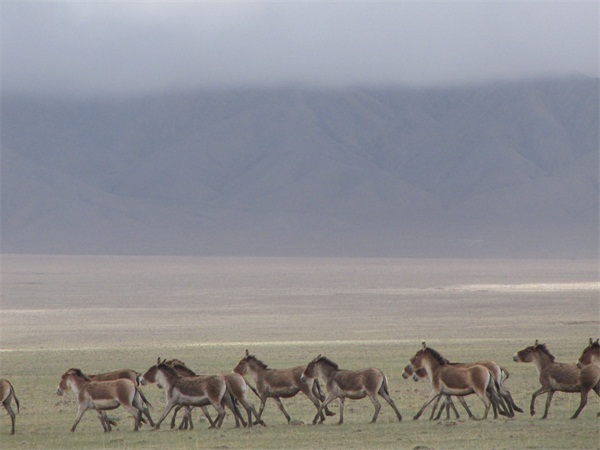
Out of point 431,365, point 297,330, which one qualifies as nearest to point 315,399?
point 431,365

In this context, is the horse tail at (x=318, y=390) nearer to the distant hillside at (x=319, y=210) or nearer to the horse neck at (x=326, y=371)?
the horse neck at (x=326, y=371)

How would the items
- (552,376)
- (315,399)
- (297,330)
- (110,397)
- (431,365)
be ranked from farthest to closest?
(297,330), (315,399), (431,365), (552,376), (110,397)

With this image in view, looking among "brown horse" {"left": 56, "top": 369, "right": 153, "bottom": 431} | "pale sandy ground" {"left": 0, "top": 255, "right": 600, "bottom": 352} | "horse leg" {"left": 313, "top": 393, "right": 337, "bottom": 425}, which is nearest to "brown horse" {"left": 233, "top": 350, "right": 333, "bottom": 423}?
"horse leg" {"left": 313, "top": 393, "right": 337, "bottom": 425}

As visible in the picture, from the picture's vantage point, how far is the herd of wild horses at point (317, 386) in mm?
18016

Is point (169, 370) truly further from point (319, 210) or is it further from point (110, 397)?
point (319, 210)

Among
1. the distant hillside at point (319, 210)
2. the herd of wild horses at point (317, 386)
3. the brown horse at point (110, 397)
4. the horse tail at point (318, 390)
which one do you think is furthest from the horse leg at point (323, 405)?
the distant hillside at point (319, 210)

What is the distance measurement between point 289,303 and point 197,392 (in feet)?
159

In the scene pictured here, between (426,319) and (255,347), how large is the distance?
17489 millimetres

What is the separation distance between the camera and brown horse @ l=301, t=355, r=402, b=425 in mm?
18234

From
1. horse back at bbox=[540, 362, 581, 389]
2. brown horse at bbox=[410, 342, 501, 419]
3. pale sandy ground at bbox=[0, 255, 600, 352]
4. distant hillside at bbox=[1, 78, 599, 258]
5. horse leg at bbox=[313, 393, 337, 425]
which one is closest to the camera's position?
brown horse at bbox=[410, 342, 501, 419]

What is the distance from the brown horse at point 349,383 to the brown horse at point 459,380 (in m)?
0.82

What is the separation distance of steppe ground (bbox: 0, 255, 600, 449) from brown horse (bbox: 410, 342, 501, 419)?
1.68 ft

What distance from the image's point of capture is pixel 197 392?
59.4 ft

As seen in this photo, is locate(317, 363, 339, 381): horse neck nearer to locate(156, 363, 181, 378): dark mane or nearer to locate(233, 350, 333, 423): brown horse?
locate(233, 350, 333, 423): brown horse
